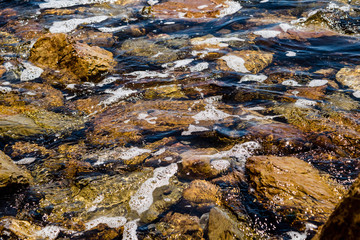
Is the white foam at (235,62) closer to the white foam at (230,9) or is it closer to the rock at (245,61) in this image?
the rock at (245,61)

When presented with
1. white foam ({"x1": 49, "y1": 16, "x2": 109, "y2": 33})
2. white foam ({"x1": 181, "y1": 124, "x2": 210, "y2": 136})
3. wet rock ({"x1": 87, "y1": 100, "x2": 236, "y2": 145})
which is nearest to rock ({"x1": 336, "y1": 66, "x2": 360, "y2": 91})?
wet rock ({"x1": 87, "y1": 100, "x2": 236, "y2": 145})

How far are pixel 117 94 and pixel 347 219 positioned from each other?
4641 millimetres

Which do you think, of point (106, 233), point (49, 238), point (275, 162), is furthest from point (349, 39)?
point (49, 238)

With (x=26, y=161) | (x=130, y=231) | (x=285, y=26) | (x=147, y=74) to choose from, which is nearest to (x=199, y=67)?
(x=147, y=74)

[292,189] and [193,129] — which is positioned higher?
[292,189]

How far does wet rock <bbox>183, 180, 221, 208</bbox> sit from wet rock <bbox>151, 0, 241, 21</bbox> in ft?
24.7

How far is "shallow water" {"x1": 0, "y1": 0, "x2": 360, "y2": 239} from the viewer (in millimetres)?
2971

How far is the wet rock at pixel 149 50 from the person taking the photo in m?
6.60

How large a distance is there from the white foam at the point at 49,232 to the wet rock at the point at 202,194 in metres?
1.42

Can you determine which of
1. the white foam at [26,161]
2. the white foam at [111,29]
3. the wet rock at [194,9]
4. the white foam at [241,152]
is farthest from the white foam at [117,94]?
the wet rock at [194,9]

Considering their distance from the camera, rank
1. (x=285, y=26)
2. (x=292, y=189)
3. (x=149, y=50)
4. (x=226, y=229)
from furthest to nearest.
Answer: (x=285, y=26)
(x=149, y=50)
(x=292, y=189)
(x=226, y=229)

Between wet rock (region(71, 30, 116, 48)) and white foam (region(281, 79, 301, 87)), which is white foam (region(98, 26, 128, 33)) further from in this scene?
white foam (region(281, 79, 301, 87))

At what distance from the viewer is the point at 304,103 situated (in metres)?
4.55

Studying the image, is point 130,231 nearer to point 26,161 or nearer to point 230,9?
point 26,161
